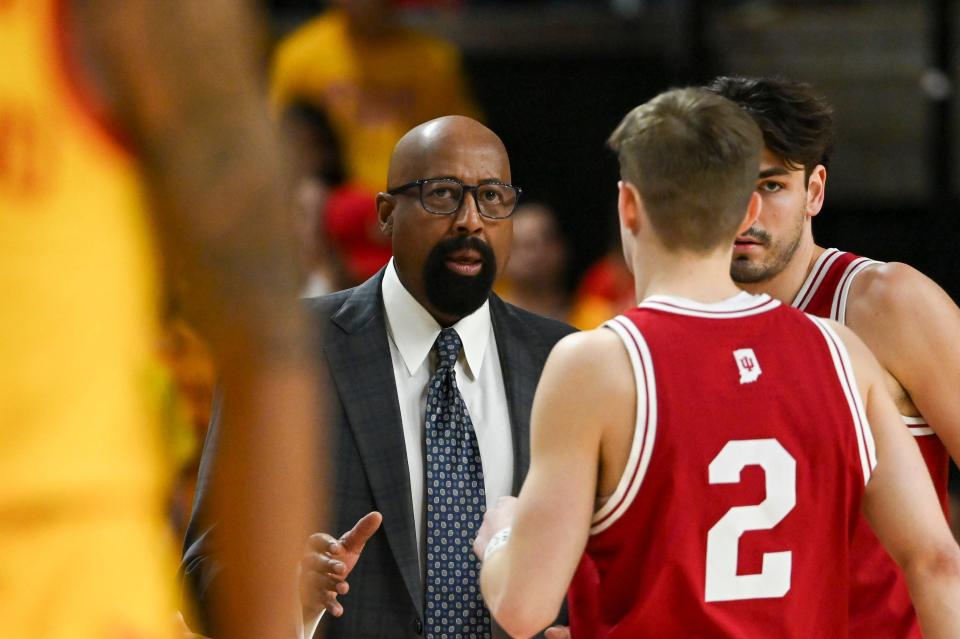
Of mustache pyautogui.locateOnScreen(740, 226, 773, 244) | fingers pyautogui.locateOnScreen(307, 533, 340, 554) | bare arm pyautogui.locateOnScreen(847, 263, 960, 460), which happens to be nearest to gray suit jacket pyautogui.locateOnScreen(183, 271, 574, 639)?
fingers pyautogui.locateOnScreen(307, 533, 340, 554)

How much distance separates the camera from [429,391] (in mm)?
3311

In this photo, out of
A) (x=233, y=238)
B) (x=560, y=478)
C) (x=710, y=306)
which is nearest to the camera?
(x=233, y=238)

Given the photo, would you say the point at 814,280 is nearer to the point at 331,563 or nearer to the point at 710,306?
the point at 710,306

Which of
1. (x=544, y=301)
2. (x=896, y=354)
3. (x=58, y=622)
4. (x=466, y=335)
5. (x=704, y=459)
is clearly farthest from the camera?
(x=544, y=301)

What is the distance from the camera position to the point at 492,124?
8180 millimetres

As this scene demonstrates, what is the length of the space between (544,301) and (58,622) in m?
6.56

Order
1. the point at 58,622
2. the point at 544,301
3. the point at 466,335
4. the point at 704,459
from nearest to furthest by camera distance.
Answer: the point at 58,622
the point at 704,459
the point at 466,335
the point at 544,301

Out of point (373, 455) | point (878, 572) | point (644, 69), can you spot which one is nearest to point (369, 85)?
point (644, 69)

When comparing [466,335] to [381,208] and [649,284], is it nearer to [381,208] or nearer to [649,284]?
[381,208]

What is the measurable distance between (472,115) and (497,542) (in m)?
5.39

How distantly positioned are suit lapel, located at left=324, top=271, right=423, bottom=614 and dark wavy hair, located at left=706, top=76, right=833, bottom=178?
93 centimetres

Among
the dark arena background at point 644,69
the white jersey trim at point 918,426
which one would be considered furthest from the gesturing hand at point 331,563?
the dark arena background at point 644,69

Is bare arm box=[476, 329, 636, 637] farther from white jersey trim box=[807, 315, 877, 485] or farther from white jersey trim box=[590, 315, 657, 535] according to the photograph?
white jersey trim box=[807, 315, 877, 485]

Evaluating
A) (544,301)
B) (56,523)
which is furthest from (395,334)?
(544,301)
